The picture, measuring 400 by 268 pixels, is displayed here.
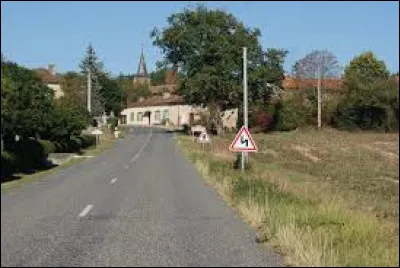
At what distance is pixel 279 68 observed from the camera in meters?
97.5

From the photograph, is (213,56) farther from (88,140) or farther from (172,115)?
(172,115)

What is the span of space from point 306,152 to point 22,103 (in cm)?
2543

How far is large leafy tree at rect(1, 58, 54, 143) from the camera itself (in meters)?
33.3

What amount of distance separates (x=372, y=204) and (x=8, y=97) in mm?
18002

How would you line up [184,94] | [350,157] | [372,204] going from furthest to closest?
[184,94] → [350,157] → [372,204]

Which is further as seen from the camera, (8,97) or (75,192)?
(8,97)

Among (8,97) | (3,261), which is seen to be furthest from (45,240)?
(8,97)

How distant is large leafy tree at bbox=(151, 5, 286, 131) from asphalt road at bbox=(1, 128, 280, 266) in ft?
219

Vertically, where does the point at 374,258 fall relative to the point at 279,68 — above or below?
below

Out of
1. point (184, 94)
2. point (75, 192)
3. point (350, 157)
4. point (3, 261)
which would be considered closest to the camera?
point (3, 261)

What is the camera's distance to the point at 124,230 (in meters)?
15.3

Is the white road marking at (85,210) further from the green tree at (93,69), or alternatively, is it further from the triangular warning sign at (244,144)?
the green tree at (93,69)

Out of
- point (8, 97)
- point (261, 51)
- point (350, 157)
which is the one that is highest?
point (261, 51)

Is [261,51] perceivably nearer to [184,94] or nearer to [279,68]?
[279,68]
